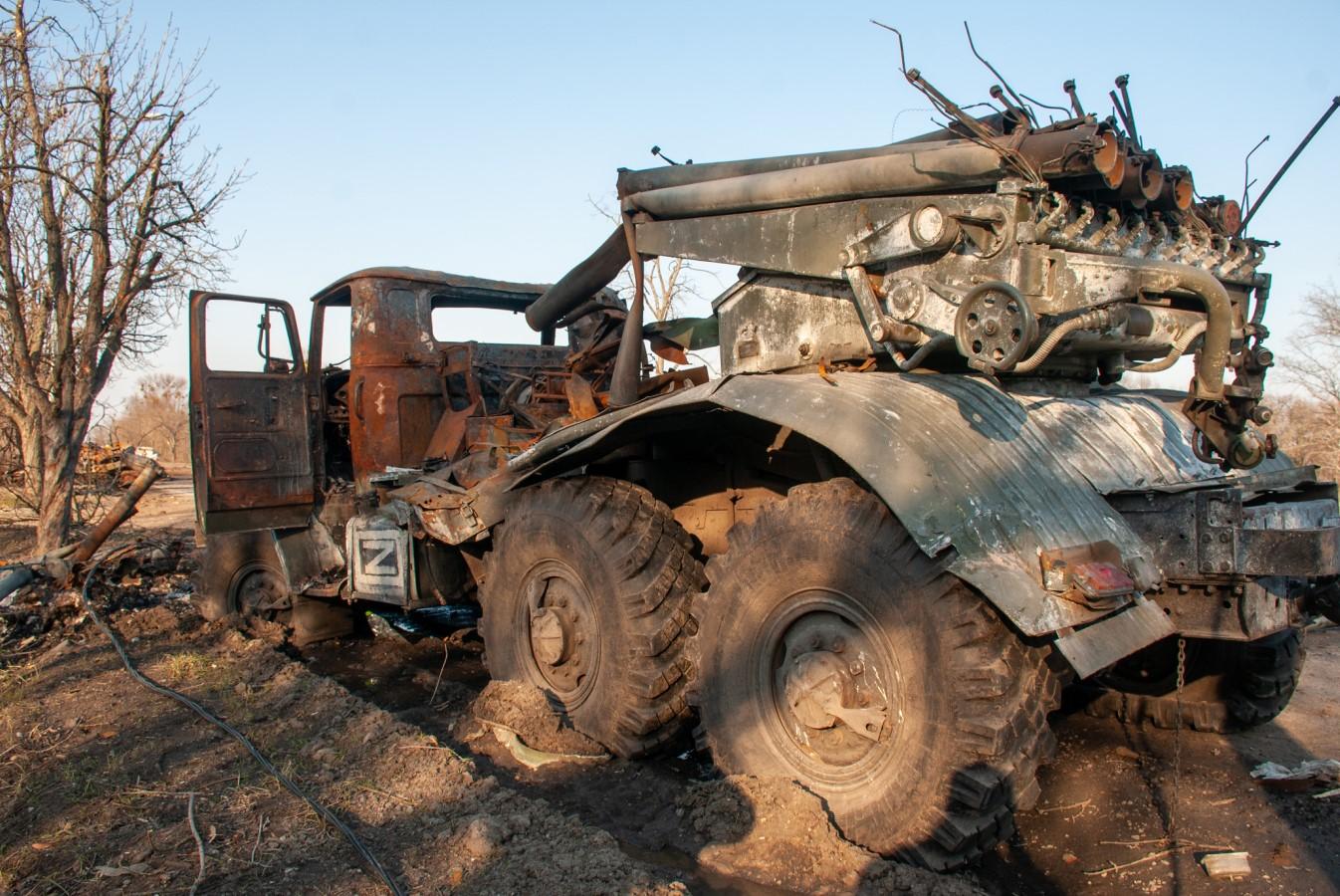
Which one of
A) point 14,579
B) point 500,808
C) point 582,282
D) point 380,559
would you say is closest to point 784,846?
point 500,808

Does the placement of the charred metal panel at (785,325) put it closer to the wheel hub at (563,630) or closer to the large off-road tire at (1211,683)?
the wheel hub at (563,630)

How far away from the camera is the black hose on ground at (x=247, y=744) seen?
136 inches

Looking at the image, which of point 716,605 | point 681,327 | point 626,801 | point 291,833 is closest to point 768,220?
point 681,327

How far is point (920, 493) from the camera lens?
3322 mm

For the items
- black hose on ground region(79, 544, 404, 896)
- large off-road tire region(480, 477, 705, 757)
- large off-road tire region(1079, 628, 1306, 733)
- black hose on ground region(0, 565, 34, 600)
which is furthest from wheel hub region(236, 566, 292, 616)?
large off-road tire region(1079, 628, 1306, 733)

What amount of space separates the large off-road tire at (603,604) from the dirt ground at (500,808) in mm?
209

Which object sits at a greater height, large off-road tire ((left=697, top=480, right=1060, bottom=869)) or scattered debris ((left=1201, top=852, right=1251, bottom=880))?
large off-road tire ((left=697, top=480, right=1060, bottom=869))

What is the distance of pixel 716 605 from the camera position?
414 centimetres

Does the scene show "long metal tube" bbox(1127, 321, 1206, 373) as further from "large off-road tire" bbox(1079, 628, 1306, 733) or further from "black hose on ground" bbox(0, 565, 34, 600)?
"black hose on ground" bbox(0, 565, 34, 600)

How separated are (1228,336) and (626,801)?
2.98 meters

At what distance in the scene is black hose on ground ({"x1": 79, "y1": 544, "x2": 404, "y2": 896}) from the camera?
344cm

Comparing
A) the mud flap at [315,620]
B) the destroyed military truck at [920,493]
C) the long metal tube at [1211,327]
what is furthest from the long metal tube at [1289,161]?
the mud flap at [315,620]

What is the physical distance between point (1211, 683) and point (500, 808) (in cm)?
363

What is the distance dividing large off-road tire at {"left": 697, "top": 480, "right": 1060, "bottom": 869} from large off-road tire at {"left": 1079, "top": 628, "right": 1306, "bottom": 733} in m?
2.12
